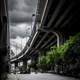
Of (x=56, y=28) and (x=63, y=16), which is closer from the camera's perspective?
(x=63, y=16)

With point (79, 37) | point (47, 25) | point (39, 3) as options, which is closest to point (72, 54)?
point (79, 37)

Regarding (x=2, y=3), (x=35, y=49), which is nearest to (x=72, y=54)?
(x=2, y=3)

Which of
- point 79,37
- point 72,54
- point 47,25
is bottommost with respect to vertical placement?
point 72,54

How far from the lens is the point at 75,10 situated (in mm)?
56406

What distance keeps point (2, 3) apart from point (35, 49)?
276ft

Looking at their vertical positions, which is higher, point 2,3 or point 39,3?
point 39,3

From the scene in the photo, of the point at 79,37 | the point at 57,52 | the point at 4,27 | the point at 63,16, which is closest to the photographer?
the point at 4,27

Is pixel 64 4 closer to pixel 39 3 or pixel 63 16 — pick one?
pixel 39 3

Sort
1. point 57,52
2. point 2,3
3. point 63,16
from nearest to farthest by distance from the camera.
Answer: point 2,3
point 63,16
point 57,52

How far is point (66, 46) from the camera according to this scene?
60156 mm

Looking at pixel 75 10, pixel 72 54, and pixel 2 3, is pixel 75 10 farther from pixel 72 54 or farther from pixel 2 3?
pixel 2 3

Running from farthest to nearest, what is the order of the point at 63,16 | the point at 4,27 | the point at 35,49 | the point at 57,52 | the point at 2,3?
1. the point at 35,49
2. the point at 57,52
3. the point at 63,16
4. the point at 4,27
5. the point at 2,3

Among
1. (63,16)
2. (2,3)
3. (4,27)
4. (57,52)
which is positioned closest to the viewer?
(2,3)

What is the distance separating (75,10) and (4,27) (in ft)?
76.4
